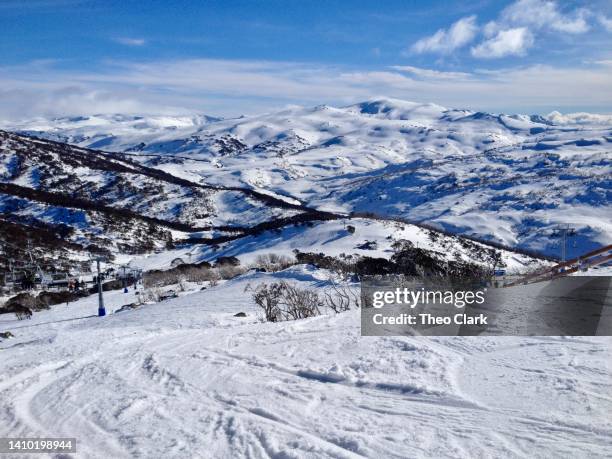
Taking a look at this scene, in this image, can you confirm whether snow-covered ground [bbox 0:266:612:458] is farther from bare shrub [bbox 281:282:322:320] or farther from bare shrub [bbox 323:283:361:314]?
bare shrub [bbox 323:283:361:314]

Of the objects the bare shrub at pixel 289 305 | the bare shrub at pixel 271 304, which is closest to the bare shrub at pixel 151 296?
the bare shrub at pixel 271 304

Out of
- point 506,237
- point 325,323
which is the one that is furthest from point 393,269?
point 506,237

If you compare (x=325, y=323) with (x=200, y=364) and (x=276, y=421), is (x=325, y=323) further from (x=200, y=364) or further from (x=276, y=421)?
(x=276, y=421)

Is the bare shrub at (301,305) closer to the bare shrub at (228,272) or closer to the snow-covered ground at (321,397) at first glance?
the snow-covered ground at (321,397)

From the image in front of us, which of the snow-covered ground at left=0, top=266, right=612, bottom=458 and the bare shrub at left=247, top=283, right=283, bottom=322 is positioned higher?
the snow-covered ground at left=0, top=266, right=612, bottom=458

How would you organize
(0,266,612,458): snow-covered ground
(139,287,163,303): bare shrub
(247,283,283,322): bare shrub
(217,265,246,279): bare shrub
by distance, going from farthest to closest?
(217,265,246,279): bare shrub, (139,287,163,303): bare shrub, (247,283,283,322): bare shrub, (0,266,612,458): snow-covered ground

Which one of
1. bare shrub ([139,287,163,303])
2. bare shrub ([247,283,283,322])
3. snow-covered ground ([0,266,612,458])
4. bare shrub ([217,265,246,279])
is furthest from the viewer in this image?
bare shrub ([217,265,246,279])

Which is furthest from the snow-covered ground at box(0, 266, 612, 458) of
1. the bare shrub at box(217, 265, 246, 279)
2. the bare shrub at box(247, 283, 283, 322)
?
the bare shrub at box(217, 265, 246, 279)

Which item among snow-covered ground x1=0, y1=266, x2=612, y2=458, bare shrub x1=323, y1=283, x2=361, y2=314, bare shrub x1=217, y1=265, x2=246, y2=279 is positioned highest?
snow-covered ground x1=0, y1=266, x2=612, y2=458

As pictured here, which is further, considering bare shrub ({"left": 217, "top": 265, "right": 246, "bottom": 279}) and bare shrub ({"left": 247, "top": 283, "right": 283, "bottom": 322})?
bare shrub ({"left": 217, "top": 265, "right": 246, "bottom": 279})

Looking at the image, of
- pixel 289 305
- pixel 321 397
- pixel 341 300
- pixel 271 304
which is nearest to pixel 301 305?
pixel 289 305

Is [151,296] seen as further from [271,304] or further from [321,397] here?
[321,397]
